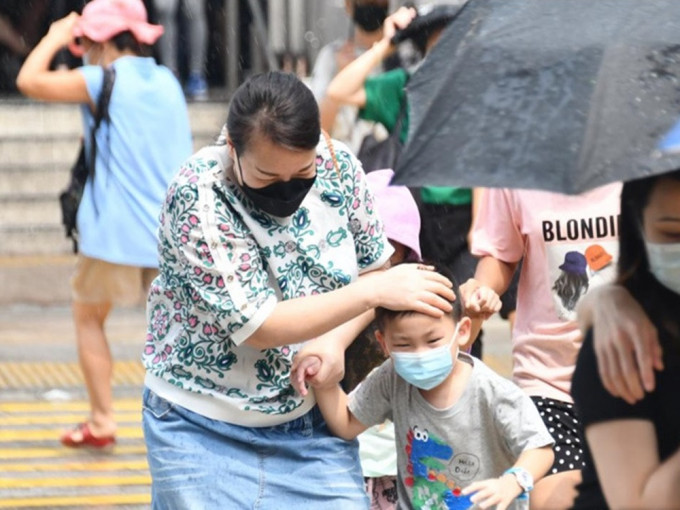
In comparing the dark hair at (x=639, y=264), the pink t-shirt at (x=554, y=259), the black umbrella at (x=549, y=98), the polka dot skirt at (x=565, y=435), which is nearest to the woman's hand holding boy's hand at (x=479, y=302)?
the pink t-shirt at (x=554, y=259)

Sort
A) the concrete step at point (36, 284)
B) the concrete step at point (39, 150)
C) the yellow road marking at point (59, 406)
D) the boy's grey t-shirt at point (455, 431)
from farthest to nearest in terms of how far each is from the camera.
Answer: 1. the concrete step at point (39, 150)
2. the concrete step at point (36, 284)
3. the yellow road marking at point (59, 406)
4. the boy's grey t-shirt at point (455, 431)

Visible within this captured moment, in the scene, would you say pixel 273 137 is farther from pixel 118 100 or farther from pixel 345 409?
pixel 118 100

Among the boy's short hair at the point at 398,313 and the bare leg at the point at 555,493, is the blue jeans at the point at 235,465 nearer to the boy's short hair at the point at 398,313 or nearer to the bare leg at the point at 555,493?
the boy's short hair at the point at 398,313

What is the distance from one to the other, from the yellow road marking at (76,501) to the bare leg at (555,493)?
325cm

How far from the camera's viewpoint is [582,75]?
326cm

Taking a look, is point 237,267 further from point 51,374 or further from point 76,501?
point 51,374

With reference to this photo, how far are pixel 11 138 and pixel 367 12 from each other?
5.58 m

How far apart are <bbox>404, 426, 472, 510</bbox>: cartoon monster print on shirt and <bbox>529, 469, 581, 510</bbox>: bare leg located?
496 mm

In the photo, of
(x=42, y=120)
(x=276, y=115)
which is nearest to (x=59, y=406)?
(x=276, y=115)

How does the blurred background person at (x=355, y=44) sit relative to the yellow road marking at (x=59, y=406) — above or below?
above

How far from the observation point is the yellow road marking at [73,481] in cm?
699

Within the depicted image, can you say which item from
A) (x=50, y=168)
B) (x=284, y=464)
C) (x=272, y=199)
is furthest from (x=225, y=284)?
(x=50, y=168)

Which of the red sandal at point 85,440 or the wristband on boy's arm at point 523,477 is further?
the red sandal at point 85,440

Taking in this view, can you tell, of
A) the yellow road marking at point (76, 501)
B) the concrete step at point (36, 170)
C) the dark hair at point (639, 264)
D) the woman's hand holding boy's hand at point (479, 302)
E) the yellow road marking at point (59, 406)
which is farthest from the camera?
the concrete step at point (36, 170)
